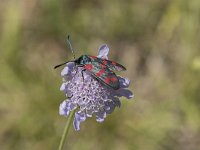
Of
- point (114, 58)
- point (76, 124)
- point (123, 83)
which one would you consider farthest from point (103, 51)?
point (114, 58)

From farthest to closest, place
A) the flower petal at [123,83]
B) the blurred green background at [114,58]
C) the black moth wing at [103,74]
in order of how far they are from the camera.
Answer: the blurred green background at [114,58], the flower petal at [123,83], the black moth wing at [103,74]

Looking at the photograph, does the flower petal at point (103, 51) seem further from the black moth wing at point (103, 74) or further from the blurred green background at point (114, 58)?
the blurred green background at point (114, 58)

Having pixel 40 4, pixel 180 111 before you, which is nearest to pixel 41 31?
pixel 40 4

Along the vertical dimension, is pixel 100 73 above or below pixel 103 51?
below

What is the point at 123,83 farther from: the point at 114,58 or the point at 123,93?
the point at 114,58

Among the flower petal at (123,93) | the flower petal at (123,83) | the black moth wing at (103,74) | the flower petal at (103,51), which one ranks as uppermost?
the flower petal at (103,51)

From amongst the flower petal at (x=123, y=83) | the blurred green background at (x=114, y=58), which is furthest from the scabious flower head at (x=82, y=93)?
the blurred green background at (x=114, y=58)
